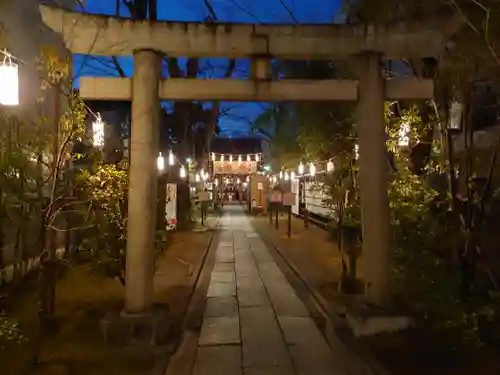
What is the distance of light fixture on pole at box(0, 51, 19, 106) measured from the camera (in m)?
5.94

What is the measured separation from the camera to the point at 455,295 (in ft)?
21.4

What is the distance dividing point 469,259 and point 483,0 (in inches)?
130

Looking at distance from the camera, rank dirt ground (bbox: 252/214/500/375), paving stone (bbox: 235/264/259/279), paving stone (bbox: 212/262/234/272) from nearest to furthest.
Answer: dirt ground (bbox: 252/214/500/375), paving stone (bbox: 235/264/259/279), paving stone (bbox: 212/262/234/272)

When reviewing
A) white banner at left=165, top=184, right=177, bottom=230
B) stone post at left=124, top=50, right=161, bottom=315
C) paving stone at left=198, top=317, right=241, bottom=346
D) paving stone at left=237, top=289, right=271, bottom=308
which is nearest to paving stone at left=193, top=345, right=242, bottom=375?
paving stone at left=198, top=317, right=241, bottom=346

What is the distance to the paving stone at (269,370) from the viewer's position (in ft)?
21.2

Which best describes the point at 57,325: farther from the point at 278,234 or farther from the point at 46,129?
the point at 278,234

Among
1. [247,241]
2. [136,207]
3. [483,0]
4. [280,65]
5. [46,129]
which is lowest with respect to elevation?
[247,241]

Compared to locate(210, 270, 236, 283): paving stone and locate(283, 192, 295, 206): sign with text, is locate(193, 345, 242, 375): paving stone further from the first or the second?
locate(283, 192, 295, 206): sign with text

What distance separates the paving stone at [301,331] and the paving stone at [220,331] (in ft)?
2.70

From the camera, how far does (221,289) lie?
39.7 ft

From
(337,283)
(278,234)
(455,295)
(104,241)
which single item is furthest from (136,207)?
(278,234)

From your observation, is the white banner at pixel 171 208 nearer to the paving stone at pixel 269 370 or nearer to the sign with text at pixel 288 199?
the sign with text at pixel 288 199

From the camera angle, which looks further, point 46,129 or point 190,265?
point 190,265

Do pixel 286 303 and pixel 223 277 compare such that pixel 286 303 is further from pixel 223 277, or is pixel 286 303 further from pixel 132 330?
pixel 132 330
